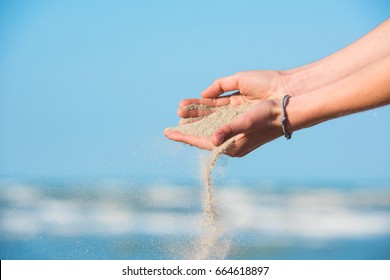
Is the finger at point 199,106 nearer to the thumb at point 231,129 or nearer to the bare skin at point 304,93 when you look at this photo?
the bare skin at point 304,93

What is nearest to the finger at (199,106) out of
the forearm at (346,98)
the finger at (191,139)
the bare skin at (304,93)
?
the bare skin at (304,93)

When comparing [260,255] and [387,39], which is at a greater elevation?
[260,255]

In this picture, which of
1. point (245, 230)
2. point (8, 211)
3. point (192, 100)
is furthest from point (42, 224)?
point (192, 100)

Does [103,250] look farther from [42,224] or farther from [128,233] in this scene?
[42,224]

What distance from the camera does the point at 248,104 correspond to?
3035mm

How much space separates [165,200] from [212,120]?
7.01m

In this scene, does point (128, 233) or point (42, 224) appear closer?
point (128, 233)

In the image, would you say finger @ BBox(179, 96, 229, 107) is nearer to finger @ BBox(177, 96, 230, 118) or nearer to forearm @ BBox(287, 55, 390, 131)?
finger @ BBox(177, 96, 230, 118)

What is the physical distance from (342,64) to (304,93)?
254mm

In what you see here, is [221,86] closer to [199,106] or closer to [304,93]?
[199,106]

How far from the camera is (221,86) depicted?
10.2ft

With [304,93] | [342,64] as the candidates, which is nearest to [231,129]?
[304,93]

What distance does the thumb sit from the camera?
2365mm

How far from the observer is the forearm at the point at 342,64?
112 inches
